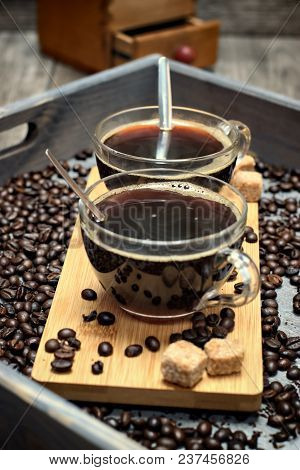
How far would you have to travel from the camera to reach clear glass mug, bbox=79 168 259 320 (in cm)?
118

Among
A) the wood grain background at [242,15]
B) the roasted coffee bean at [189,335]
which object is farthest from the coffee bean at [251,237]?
the wood grain background at [242,15]

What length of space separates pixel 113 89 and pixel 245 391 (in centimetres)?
120

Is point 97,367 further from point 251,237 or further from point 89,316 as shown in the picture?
point 251,237

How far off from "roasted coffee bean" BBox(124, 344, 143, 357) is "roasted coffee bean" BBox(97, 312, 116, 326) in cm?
8

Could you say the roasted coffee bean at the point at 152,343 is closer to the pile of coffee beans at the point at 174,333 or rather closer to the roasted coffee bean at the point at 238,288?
the pile of coffee beans at the point at 174,333

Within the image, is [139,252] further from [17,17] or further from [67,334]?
[17,17]

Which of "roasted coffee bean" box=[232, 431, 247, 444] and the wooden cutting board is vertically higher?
the wooden cutting board

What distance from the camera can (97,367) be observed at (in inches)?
48.1

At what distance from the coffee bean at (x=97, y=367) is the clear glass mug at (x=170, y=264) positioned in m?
0.13

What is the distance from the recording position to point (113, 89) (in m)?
2.13

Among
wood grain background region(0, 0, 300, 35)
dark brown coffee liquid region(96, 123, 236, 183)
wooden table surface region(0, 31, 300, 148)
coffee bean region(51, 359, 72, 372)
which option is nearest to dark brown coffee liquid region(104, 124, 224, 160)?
dark brown coffee liquid region(96, 123, 236, 183)

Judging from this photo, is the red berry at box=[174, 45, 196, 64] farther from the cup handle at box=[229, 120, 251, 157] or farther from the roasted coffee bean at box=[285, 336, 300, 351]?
the roasted coffee bean at box=[285, 336, 300, 351]

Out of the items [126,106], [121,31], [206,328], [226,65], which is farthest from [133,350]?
[226,65]

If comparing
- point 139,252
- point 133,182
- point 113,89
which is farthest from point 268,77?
point 139,252
